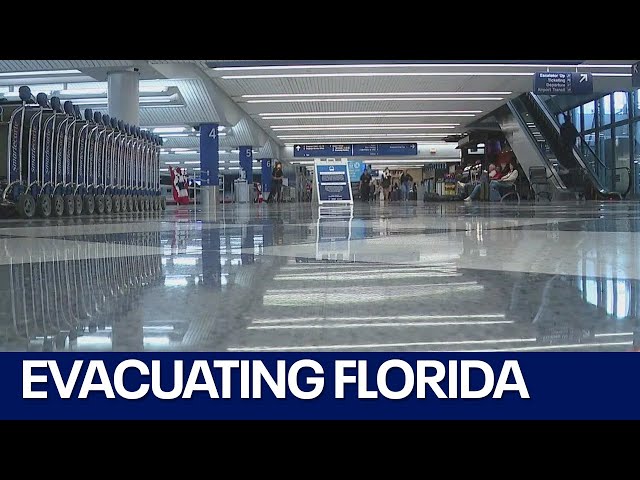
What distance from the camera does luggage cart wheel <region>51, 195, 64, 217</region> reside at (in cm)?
972

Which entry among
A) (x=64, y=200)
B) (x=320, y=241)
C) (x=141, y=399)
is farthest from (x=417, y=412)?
(x=64, y=200)

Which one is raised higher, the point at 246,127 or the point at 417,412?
the point at 246,127

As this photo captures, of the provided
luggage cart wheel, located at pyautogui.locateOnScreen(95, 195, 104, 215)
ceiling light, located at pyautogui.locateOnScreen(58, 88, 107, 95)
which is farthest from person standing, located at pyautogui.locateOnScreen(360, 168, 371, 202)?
luggage cart wheel, located at pyautogui.locateOnScreen(95, 195, 104, 215)

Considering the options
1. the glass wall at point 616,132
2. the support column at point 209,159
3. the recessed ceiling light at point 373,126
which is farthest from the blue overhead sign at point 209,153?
the glass wall at point 616,132

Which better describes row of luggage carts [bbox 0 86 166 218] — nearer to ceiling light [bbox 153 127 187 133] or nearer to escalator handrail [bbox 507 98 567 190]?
ceiling light [bbox 153 127 187 133]

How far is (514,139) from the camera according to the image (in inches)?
1082

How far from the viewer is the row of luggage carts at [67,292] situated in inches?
49.9

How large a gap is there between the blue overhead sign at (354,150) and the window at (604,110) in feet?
50.3

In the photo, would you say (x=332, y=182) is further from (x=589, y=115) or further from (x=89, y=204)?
(x=89, y=204)

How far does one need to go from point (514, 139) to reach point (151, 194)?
17.3m

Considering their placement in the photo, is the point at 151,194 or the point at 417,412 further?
the point at 151,194

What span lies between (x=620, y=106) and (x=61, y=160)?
1999 centimetres
